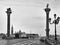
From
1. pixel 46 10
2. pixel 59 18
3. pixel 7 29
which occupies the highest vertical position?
pixel 46 10

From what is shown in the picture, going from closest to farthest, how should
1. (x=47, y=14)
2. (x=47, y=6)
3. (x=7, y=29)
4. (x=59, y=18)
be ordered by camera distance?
(x=59, y=18) → (x=47, y=6) → (x=47, y=14) → (x=7, y=29)

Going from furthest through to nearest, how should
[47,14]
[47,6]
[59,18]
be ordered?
1. [47,14]
2. [47,6]
3. [59,18]

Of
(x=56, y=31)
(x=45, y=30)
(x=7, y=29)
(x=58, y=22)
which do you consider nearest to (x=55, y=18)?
(x=58, y=22)

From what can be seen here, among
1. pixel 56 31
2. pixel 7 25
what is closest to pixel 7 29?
pixel 7 25

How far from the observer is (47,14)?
3403cm

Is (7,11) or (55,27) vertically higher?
(7,11)

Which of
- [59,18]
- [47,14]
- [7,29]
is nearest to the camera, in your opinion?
[59,18]

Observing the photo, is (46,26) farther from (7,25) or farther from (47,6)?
(7,25)

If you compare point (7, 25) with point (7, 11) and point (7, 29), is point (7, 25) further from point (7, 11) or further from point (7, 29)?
point (7, 11)

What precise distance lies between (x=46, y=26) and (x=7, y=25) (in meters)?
22.8

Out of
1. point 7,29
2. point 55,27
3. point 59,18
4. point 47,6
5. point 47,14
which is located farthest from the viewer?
point 7,29

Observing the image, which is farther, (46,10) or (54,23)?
(46,10)

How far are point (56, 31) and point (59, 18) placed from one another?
3390 mm

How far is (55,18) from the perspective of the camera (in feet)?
81.0
